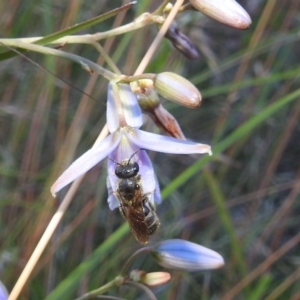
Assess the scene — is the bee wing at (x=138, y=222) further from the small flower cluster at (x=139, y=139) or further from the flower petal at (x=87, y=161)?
the flower petal at (x=87, y=161)

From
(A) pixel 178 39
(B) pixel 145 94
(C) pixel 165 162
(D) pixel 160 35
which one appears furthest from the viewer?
(C) pixel 165 162

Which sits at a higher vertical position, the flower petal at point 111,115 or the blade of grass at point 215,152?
the flower petal at point 111,115

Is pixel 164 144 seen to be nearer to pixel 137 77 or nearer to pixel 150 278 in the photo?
pixel 137 77

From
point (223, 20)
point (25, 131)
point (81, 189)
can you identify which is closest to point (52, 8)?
point (25, 131)

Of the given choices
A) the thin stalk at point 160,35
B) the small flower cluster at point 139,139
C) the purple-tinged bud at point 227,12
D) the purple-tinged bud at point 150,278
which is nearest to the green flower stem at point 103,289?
the purple-tinged bud at point 150,278

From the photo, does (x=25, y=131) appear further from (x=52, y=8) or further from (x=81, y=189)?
(x=52, y=8)

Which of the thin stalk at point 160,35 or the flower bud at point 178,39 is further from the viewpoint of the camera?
the flower bud at point 178,39

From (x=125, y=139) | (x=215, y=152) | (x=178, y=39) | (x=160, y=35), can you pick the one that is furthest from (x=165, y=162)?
(x=125, y=139)
